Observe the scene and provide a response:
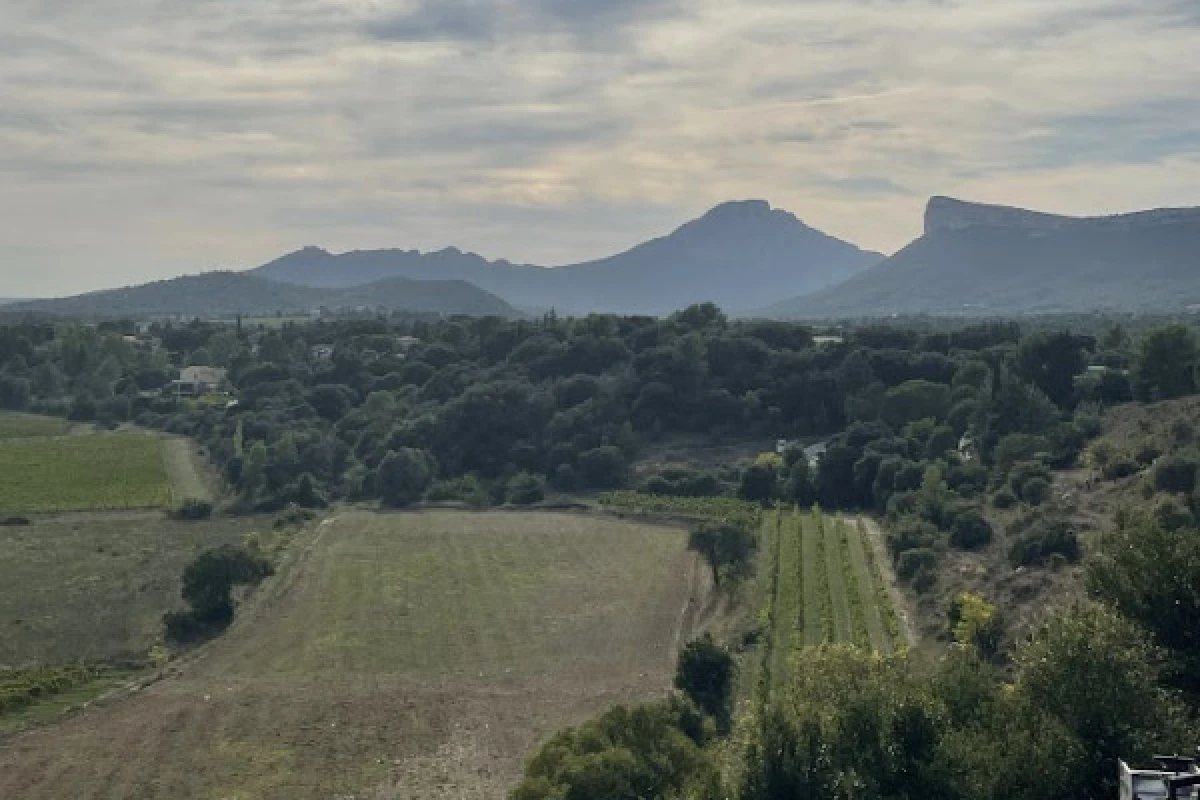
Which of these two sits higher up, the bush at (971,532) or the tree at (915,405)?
the tree at (915,405)

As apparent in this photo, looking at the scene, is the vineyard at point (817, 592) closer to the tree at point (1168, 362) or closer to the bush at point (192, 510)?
the tree at point (1168, 362)

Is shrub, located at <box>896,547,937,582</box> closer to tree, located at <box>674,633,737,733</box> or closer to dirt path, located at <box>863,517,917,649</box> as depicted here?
dirt path, located at <box>863,517,917,649</box>

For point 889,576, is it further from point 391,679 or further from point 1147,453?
point 391,679

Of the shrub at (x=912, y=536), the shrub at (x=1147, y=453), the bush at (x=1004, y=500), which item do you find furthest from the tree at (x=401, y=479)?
the shrub at (x=1147, y=453)

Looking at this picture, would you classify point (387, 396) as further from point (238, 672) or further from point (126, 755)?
point (126, 755)

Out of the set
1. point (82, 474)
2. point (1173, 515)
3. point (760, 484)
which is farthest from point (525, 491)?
point (1173, 515)

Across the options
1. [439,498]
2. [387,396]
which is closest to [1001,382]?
[439,498]

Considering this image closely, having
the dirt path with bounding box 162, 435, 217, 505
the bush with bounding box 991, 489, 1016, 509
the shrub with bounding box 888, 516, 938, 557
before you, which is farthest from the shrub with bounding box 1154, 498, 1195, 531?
the dirt path with bounding box 162, 435, 217, 505
